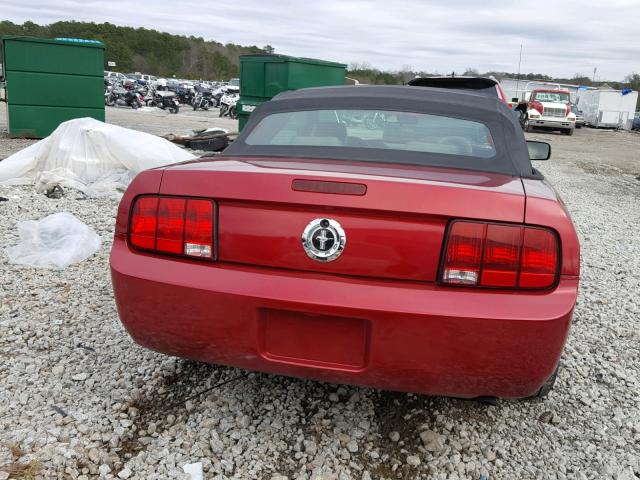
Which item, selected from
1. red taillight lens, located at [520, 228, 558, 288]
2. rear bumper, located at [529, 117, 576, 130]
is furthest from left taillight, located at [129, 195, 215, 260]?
rear bumper, located at [529, 117, 576, 130]

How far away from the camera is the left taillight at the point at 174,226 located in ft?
7.14

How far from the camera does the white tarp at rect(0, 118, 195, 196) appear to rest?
7008mm

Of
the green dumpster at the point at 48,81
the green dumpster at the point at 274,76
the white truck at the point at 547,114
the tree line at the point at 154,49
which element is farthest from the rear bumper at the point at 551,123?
the tree line at the point at 154,49

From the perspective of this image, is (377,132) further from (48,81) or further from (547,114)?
(547,114)

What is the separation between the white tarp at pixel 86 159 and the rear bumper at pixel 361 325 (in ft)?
16.8

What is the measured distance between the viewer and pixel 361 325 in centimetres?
204

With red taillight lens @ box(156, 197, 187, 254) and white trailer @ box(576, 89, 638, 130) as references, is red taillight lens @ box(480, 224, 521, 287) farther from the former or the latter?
white trailer @ box(576, 89, 638, 130)

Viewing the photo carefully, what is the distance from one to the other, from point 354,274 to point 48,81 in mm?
11854

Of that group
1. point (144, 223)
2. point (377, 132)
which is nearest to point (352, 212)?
point (144, 223)

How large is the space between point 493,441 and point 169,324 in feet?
Result: 4.87

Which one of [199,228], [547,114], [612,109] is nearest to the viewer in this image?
[199,228]

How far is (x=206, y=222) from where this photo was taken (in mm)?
2176

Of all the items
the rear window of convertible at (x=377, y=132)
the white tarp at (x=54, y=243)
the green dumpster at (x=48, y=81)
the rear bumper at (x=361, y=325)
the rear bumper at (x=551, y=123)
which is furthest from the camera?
the rear bumper at (x=551, y=123)

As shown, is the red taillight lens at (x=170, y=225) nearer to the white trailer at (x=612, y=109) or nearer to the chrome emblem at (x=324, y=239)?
the chrome emblem at (x=324, y=239)
